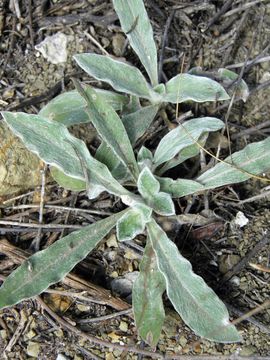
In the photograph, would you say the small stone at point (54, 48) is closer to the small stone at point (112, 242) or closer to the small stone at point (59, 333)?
the small stone at point (112, 242)

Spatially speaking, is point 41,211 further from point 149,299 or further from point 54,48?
point 54,48

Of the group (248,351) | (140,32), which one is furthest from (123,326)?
(140,32)

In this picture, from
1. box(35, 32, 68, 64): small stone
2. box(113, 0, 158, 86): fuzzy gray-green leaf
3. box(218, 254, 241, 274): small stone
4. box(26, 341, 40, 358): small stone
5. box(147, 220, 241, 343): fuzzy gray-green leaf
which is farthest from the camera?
box(35, 32, 68, 64): small stone

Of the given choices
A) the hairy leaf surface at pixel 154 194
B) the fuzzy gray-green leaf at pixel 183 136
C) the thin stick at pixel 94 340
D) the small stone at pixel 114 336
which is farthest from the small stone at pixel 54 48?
the small stone at pixel 114 336

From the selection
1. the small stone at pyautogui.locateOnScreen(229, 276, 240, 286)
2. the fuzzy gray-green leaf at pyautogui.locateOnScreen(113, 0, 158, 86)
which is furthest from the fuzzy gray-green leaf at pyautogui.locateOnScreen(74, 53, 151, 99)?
the small stone at pyautogui.locateOnScreen(229, 276, 240, 286)

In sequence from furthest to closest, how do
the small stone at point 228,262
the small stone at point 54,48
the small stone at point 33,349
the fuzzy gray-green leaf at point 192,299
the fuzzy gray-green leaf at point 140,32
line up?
the small stone at point 54,48 → the fuzzy gray-green leaf at point 140,32 → the small stone at point 228,262 → the small stone at point 33,349 → the fuzzy gray-green leaf at point 192,299

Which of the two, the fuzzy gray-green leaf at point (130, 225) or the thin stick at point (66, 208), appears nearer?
the fuzzy gray-green leaf at point (130, 225)

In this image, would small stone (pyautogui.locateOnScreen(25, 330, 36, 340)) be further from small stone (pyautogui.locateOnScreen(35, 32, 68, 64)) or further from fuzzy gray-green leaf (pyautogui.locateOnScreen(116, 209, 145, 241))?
small stone (pyautogui.locateOnScreen(35, 32, 68, 64))
